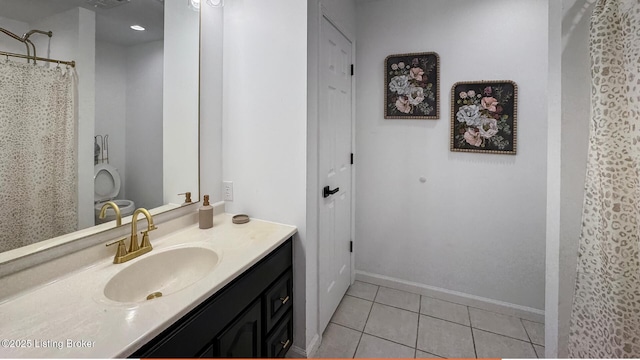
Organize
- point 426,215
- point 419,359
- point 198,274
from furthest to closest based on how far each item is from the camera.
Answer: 1. point 426,215
2. point 419,359
3. point 198,274

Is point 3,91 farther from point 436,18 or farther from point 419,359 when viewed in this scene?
point 436,18

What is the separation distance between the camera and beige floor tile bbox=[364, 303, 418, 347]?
1790 mm

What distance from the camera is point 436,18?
2.05 metres

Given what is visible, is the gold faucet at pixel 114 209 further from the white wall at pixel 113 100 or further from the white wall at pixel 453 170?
the white wall at pixel 453 170

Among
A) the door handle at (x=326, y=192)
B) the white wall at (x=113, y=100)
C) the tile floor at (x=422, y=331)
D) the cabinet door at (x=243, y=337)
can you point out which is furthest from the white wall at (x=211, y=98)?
the tile floor at (x=422, y=331)

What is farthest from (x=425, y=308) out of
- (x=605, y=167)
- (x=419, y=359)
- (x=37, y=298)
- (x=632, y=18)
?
(x=37, y=298)

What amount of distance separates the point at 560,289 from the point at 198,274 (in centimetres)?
151

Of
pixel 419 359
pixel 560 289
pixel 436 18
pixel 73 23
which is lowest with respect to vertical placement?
pixel 419 359

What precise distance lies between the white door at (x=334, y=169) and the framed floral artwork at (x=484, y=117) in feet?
2.70

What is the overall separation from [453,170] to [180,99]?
1.94m

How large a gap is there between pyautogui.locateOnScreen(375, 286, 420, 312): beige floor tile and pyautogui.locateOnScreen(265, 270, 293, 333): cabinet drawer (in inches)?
40.9

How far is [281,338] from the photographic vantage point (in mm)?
1378

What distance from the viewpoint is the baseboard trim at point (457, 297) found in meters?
1.96

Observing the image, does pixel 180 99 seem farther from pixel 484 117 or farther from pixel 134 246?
pixel 484 117
